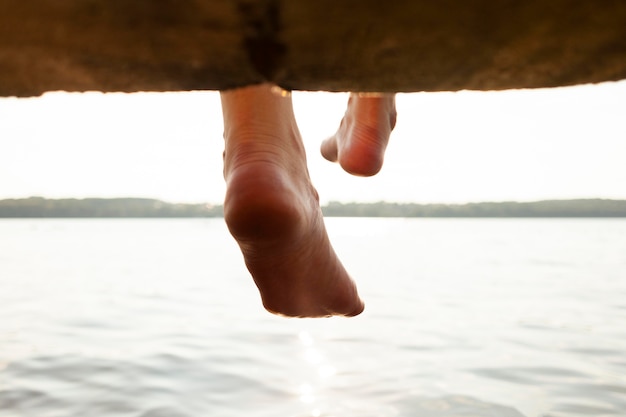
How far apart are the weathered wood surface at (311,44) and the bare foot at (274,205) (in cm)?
53

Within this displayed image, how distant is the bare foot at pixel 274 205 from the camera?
958mm

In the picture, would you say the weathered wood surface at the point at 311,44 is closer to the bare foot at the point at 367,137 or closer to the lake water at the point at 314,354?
the bare foot at the point at 367,137

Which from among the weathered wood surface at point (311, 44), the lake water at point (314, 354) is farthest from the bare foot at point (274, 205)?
the lake water at point (314, 354)

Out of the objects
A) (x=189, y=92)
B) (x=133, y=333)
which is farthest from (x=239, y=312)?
(x=189, y=92)

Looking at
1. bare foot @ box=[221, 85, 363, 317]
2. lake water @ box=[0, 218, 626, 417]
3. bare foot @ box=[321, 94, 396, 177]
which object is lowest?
lake water @ box=[0, 218, 626, 417]

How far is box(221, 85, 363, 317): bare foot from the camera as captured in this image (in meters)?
0.96

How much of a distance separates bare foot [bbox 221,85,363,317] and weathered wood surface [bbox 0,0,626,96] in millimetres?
525

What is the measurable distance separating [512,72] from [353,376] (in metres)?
2.54

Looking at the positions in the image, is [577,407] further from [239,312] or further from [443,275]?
[443,275]

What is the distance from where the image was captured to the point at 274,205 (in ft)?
3.09

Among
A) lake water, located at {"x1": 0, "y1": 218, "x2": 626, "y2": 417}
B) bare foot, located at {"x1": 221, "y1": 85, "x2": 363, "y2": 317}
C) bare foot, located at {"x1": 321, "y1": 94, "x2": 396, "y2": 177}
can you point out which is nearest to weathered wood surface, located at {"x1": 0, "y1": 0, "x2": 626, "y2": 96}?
bare foot, located at {"x1": 221, "y1": 85, "x2": 363, "y2": 317}

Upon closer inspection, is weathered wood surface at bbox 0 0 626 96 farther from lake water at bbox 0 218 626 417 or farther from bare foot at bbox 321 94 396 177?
lake water at bbox 0 218 626 417

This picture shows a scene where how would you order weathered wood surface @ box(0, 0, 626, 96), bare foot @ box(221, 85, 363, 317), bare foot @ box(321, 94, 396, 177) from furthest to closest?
bare foot @ box(321, 94, 396, 177) < bare foot @ box(221, 85, 363, 317) < weathered wood surface @ box(0, 0, 626, 96)

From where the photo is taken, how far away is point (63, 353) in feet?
10.6
